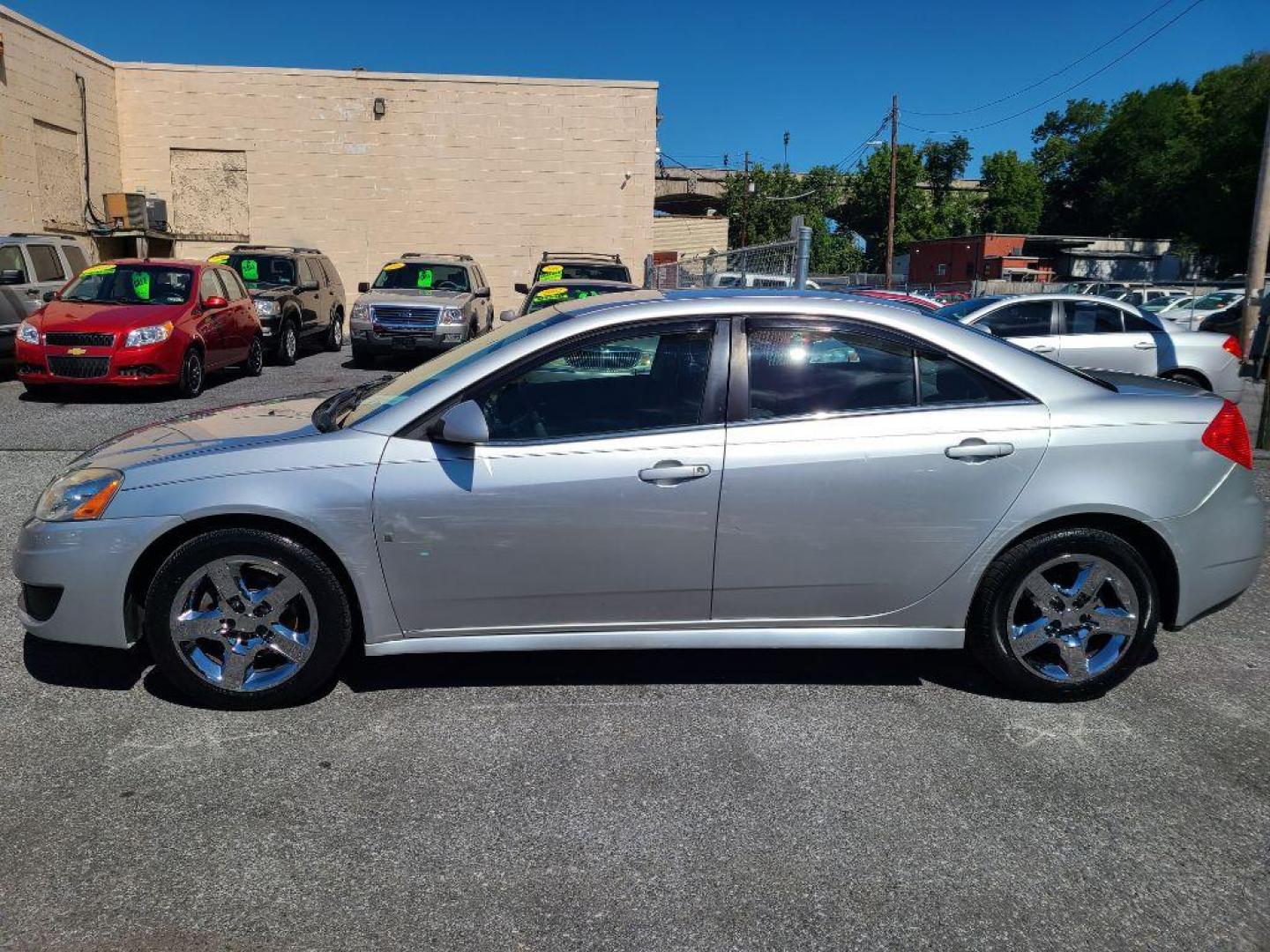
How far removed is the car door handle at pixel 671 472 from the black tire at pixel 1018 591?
1.23m

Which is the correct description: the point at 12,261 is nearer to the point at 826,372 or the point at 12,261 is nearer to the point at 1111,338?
the point at 826,372

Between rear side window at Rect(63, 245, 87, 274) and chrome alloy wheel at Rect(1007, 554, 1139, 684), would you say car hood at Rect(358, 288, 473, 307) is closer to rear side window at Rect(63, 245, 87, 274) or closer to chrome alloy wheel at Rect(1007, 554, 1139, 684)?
rear side window at Rect(63, 245, 87, 274)

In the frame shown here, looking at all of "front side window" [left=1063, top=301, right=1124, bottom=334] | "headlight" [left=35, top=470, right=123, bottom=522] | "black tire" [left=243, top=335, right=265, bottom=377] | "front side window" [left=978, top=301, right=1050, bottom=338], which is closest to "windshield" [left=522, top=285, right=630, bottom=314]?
"black tire" [left=243, top=335, right=265, bottom=377]

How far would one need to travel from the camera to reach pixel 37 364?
10961 millimetres

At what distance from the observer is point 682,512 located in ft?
12.1

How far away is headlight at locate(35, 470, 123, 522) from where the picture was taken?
3.68 m

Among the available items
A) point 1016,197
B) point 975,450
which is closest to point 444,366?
point 975,450

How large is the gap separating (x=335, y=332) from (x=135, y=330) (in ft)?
27.2

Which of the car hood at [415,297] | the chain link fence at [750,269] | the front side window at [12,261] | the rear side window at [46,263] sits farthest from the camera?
the chain link fence at [750,269]

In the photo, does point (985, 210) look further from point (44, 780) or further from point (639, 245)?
point (44, 780)

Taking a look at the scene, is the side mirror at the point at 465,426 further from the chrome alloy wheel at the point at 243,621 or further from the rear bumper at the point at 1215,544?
the rear bumper at the point at 1215,544

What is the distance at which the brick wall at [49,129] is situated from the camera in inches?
829

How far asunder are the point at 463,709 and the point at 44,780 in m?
A: 1.40

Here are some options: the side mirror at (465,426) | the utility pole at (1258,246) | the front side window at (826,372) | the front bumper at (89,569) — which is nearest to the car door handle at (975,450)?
the front side window at (826,372)
